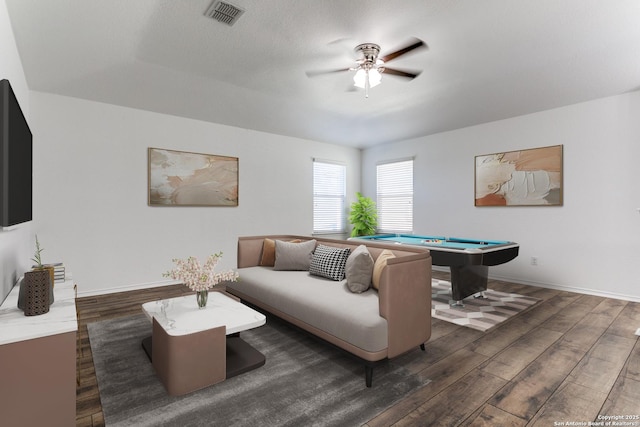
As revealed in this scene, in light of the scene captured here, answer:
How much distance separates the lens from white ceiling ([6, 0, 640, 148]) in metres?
2.55

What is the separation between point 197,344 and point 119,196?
343 cm

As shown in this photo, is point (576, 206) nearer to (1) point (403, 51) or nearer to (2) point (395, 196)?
(2) point (395, 196)

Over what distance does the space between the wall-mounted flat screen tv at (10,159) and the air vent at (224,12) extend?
1482 millimetres

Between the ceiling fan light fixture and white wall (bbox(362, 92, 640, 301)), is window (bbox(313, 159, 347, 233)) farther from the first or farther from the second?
the ceiling fan light fixture

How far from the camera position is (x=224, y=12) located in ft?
A: 8.52

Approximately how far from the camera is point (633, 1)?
2412 mm

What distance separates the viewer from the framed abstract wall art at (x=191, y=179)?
4840mm

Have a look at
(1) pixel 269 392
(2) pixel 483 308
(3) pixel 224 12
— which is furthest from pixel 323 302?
(3) pixel 224 12

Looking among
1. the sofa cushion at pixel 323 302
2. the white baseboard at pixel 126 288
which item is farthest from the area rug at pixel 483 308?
the white baseboard at pixel 126 288

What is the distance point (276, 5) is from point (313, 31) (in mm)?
444

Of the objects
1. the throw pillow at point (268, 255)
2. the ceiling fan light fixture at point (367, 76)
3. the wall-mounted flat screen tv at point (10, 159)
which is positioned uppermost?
the ceiling fan light fixture at point (367, 76)

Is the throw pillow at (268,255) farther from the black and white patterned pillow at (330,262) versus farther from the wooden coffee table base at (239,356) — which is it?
the wooden coffee table base at (239,356)

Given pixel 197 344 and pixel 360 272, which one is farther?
pixel 360 272

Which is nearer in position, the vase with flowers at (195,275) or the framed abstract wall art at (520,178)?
the vase with flowers at (195,275)
